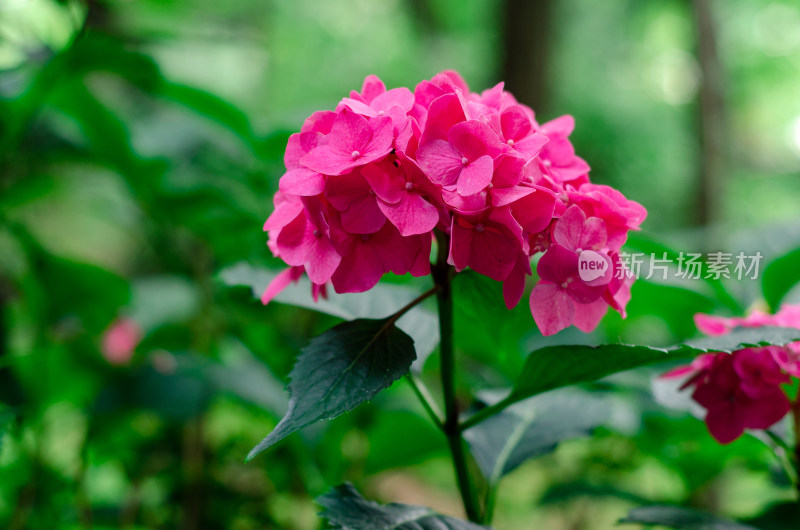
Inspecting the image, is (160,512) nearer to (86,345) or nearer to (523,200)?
(86,345)

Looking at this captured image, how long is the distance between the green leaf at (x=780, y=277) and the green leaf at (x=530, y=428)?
10.2 inches

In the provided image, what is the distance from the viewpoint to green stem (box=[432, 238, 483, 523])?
47 cm

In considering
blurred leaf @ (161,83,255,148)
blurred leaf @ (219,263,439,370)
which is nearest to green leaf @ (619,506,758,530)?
blurred leaf @ (219,263,439,370)

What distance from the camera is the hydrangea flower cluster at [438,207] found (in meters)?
0.41

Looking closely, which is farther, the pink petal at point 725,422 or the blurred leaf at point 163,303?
the blurred leaf at point 163,303

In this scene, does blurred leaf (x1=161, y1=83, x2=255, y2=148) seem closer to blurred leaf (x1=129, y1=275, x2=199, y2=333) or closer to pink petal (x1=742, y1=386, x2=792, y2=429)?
blurred leaf (x1=129, y1=275, x2=199, y2=333)

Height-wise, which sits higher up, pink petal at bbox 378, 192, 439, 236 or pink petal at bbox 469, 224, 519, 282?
pink petal at bbox 378, 192, 439, 236

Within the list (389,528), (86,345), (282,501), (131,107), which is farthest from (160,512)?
(131,107)

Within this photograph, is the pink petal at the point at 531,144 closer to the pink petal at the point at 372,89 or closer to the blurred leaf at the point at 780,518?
the pink petal at the point at 372,89

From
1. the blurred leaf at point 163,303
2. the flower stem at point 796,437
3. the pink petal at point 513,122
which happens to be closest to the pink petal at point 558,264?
the pink petal at point 513,122

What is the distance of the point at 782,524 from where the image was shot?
0.60 metres

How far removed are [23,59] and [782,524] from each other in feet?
4.04

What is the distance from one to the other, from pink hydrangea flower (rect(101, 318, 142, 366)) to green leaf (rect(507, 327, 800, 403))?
115 centimetres

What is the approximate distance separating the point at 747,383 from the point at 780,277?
311 millimetres
